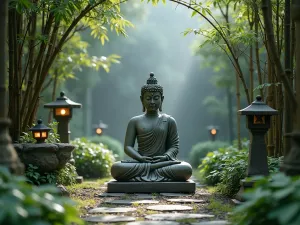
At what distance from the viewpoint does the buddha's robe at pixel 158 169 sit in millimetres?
7500

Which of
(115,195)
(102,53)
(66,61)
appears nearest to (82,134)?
(102,53)

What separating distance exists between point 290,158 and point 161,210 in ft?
5.98

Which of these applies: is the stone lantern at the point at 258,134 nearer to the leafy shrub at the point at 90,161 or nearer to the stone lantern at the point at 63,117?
the stone lantern at the point at 63,117

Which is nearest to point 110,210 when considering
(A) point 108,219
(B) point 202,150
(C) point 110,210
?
(C) point 110,210

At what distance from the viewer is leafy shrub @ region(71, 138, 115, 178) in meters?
10.4

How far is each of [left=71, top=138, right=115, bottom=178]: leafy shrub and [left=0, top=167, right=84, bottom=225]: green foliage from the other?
6908mm

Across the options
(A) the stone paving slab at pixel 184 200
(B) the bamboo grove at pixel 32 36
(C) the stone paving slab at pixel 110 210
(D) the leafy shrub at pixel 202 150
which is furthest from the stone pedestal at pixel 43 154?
(D) the leafy shrub at pixel 202 150

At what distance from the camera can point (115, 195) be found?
276 inches

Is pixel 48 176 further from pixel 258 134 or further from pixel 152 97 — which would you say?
pixel 258 134

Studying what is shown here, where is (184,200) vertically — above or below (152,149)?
below

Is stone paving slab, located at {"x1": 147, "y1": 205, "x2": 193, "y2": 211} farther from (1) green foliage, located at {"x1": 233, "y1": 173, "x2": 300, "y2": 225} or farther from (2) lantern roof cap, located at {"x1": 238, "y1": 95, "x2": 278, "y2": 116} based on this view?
(1) green foliage, located at {"x1": 233, "y1": 173, "x2": 300, "y2": 225}

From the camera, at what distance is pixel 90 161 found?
414 inches

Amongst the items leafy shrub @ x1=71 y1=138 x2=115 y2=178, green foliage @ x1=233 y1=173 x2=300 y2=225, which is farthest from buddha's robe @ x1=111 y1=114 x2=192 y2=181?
green foliage @ x1=233 y1=173 x2=300 y2=225

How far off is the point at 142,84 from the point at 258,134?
21558 mm
